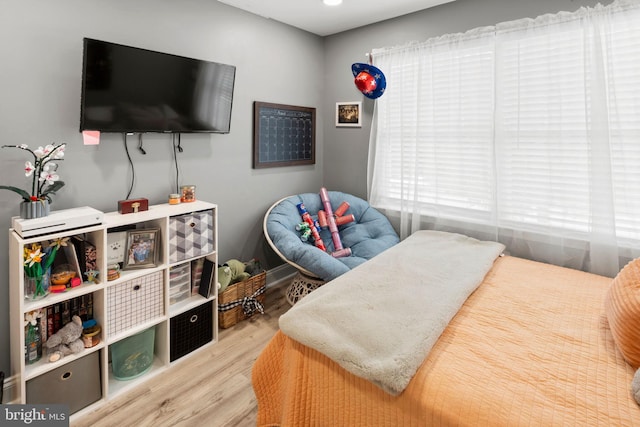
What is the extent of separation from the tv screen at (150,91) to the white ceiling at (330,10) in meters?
0.69

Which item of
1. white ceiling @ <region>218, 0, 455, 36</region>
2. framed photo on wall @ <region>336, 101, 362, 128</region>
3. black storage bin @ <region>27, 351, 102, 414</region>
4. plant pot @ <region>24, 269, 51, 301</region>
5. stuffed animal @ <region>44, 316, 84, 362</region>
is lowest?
black storage bin @ <region>27, 351, 102, 414</region>

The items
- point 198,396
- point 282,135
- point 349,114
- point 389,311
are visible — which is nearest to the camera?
point 389,311

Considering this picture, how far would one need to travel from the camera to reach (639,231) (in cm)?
215

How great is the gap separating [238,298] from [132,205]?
106cm

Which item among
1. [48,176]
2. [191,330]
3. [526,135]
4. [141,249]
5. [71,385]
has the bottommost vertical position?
[71,385]

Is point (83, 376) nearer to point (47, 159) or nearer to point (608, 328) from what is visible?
point (47, 159)

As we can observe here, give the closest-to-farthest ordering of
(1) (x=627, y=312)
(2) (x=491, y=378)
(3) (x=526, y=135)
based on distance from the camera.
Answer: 1. (2) (x=491, y=378)
2. (1) (x=627, y=312)
3. (3) (x=526, y=135)

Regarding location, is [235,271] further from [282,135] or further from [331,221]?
[282,135]

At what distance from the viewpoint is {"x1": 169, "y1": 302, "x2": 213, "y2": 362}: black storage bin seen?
228 centimetres

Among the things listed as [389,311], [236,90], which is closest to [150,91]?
[236,90]

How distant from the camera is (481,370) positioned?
1.27m

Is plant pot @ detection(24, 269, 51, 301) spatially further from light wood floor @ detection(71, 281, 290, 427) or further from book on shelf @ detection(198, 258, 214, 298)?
book on shelf @ detection(198, 258, 214, 298)

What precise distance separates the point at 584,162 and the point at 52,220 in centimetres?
312

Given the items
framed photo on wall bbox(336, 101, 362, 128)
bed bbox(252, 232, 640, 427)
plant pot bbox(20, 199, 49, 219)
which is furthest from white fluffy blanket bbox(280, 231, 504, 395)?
framed photo on wall bbox(336, 101, 362, 128)
